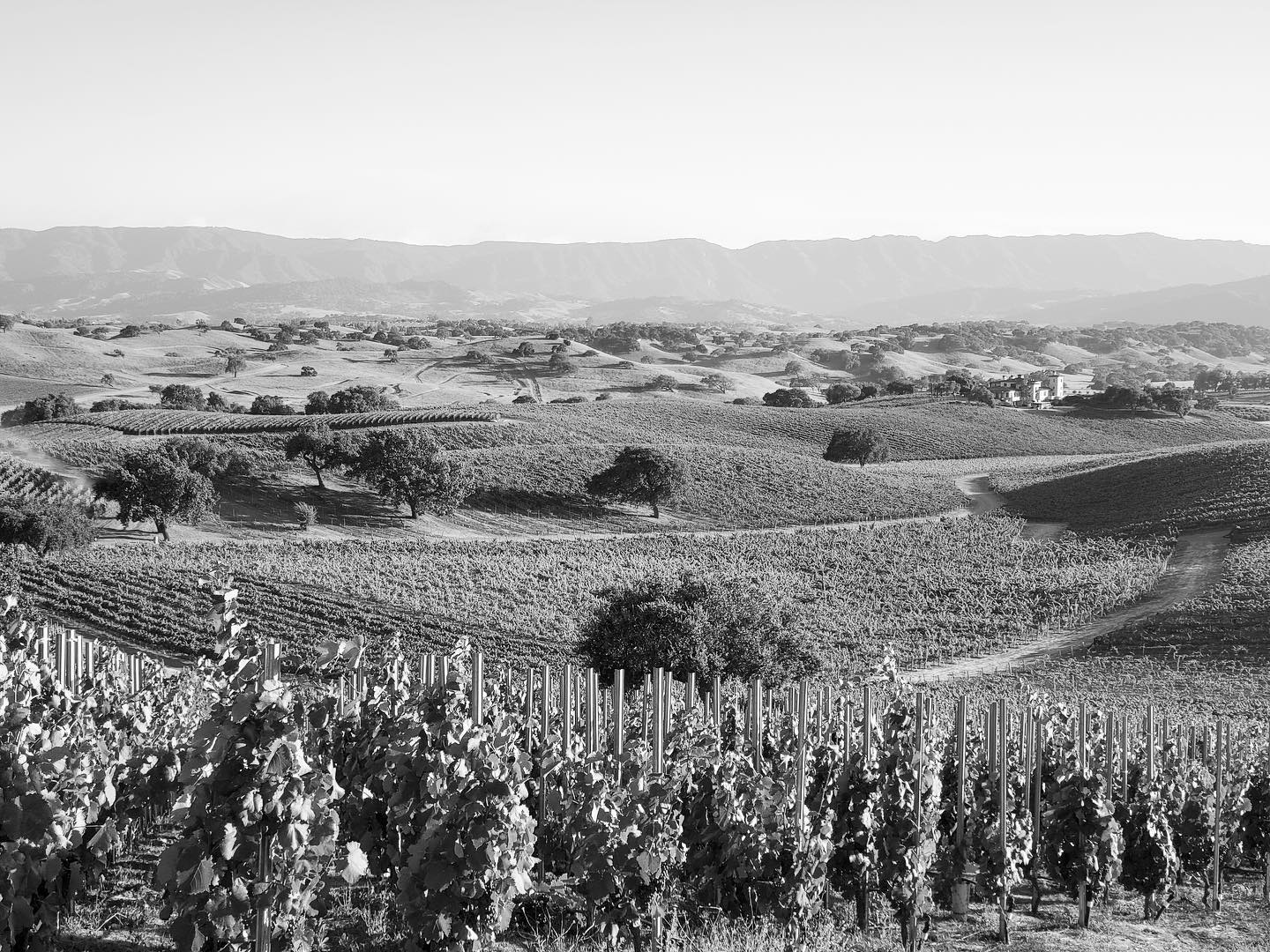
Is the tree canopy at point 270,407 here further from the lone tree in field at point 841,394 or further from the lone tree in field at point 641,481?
the lone tree in field at point 841,394

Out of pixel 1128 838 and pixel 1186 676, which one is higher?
pixel 1128 838

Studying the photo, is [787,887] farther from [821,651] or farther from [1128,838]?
[821,651]

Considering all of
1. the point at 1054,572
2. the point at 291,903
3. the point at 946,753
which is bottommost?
the point at 1054,572

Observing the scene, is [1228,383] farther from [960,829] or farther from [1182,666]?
[960,829]

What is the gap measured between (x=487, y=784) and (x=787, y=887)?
3.15 meters

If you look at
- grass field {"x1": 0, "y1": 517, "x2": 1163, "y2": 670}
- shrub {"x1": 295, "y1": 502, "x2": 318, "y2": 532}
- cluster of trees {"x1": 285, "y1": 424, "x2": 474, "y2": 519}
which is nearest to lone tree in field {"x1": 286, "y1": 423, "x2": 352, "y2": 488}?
cluster of trees {"x1": 285, "y1": 424, "x2": 474, "y2": 519}

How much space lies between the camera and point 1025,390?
135 m

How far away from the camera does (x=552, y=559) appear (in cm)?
5466

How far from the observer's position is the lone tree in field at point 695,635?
3058cm

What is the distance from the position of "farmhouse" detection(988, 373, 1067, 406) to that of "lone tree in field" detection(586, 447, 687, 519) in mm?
66007

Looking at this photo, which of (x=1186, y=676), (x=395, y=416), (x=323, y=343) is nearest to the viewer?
(x=1186, y=676)

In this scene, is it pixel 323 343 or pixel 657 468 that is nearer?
pixel 657 468

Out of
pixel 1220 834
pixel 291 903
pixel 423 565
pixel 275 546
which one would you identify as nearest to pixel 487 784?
pixel 291 903

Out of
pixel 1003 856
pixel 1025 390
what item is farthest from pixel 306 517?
pixel 1025 390
